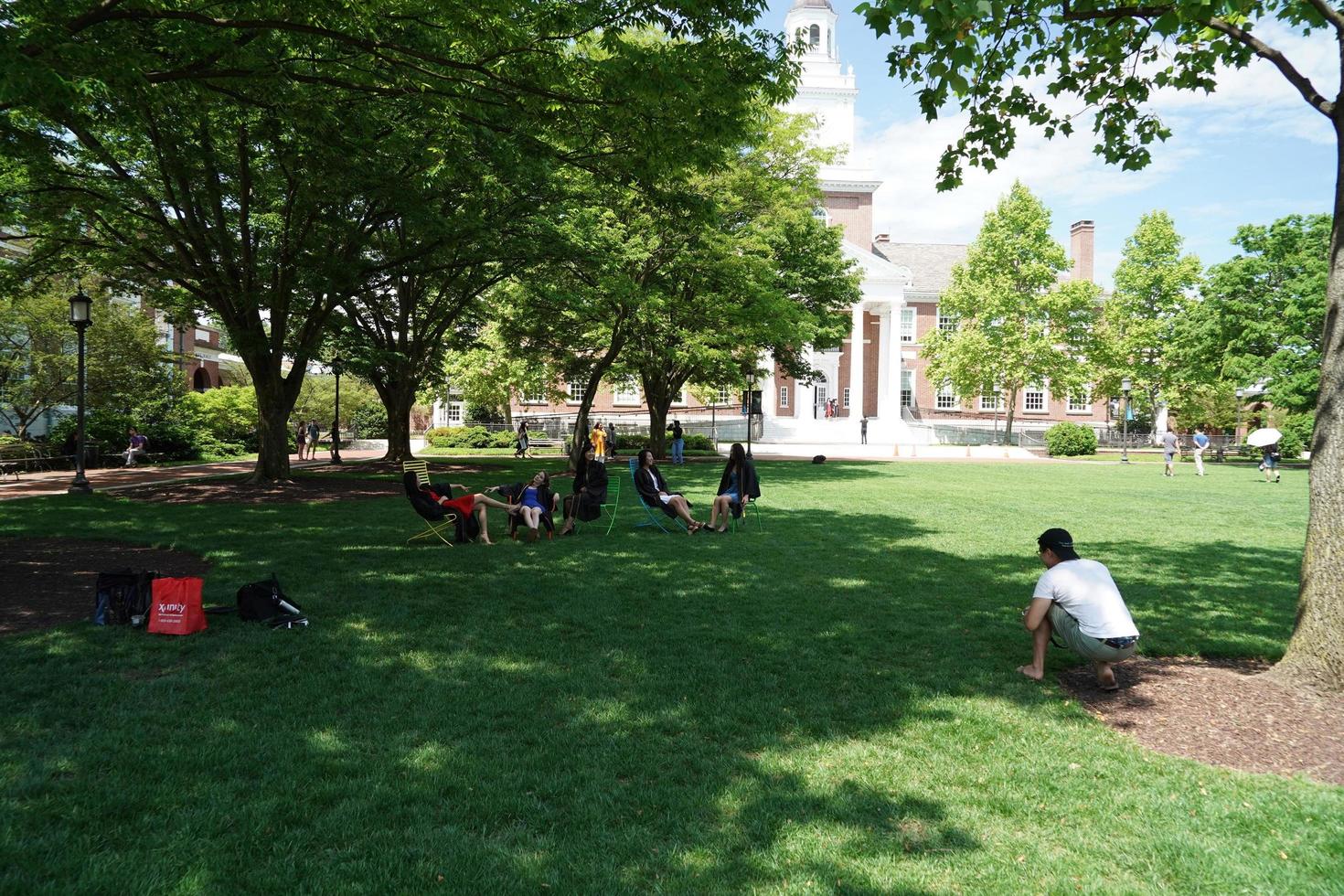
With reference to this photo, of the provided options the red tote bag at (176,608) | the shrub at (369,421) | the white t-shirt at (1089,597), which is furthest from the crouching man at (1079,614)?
the shrub at (369,421)

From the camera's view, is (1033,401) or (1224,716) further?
(1033,401)

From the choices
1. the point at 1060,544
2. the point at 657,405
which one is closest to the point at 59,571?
the point at 1060,544

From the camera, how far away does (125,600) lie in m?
6.37

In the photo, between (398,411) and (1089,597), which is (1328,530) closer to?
(1089,597)

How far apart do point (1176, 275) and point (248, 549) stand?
169ft

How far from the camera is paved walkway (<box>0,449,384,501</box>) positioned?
54.6 feet

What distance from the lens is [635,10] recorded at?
7.88 meters

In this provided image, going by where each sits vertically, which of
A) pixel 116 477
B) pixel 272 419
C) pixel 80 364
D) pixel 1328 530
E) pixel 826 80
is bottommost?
pixel 116 477

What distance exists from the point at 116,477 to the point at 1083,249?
6432 centimetres

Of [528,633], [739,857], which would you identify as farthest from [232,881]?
[528,633]

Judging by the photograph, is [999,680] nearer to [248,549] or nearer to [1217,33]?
[1217,33]

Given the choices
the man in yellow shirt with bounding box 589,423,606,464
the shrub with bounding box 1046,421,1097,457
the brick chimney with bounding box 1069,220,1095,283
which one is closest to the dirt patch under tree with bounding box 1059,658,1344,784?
the man in yellow shirt with bounding box 589,423,606,464

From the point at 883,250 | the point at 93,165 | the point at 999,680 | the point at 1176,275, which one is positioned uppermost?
the point at 883,250

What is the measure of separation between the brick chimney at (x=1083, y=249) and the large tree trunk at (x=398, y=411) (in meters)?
55.0
